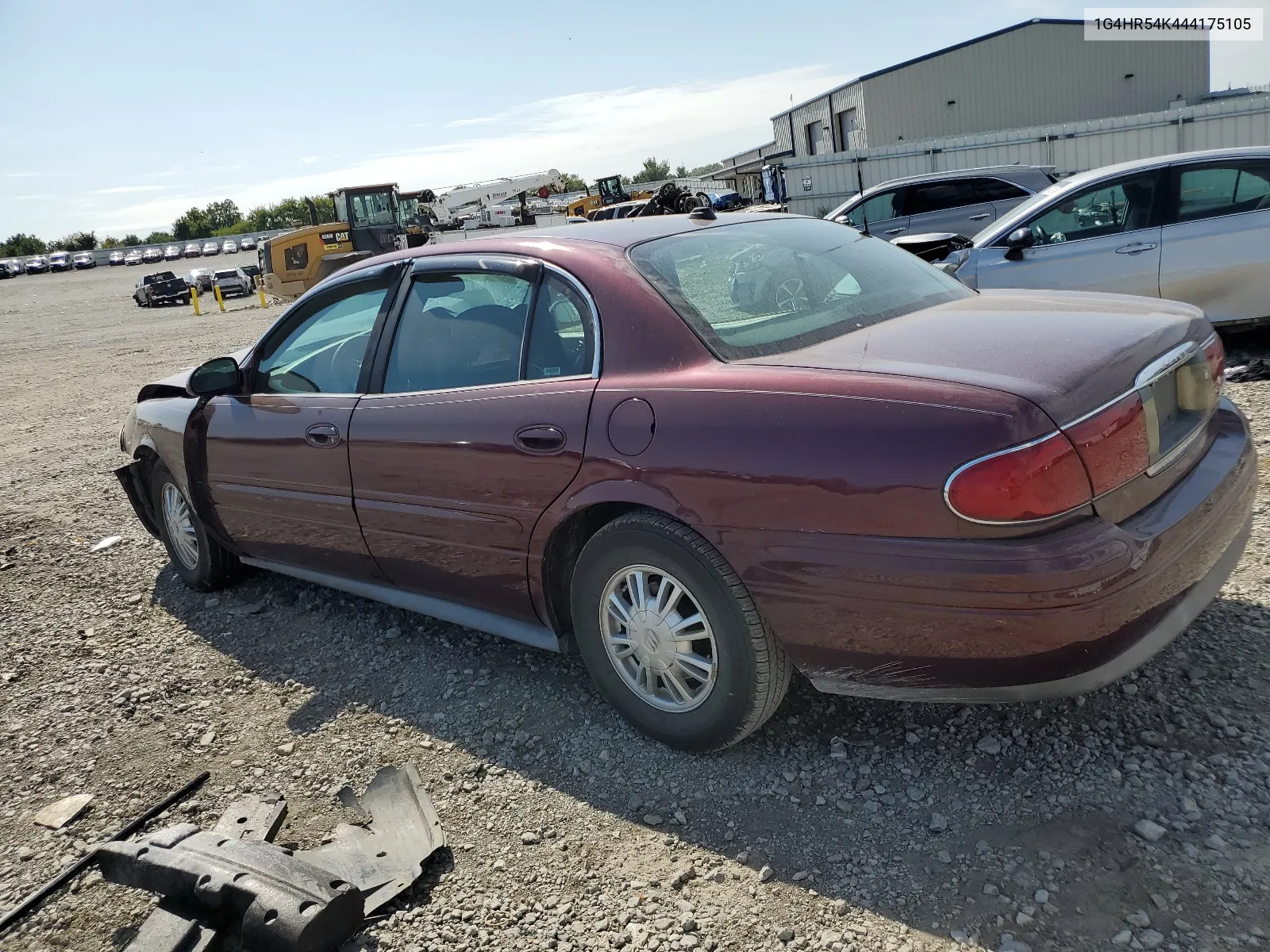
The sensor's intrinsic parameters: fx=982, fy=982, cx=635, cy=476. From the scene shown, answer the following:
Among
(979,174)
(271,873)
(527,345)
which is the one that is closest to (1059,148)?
(979,174)

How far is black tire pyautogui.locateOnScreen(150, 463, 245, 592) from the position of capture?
5004 mm

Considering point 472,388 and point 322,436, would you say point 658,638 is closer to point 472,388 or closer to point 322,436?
point 472,388

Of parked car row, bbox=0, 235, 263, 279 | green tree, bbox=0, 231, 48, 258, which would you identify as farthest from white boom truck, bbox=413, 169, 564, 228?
green tree, bbox=0, 231, 48, 258

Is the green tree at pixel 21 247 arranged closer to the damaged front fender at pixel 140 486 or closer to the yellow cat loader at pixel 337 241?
the yellow cat loader at pixel 337 241

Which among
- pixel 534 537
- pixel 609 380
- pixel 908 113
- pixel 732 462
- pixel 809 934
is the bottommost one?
pixel 809 934

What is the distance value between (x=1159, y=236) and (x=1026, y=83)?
31.2 metres

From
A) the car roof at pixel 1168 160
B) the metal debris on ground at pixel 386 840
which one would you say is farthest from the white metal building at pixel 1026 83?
the metal debris on ground at pixel 386 840

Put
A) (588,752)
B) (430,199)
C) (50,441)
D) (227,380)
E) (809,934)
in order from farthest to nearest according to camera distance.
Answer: (430,199)
(50,441)
(227,380)
(588,752)
(809,934)

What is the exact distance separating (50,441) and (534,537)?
9.29 metres

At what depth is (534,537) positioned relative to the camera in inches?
126

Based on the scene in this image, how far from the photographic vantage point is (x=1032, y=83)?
1340 inches

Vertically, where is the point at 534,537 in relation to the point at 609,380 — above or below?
below

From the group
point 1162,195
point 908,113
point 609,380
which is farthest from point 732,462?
point 908,113

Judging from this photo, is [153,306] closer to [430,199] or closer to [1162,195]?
[430,199]
